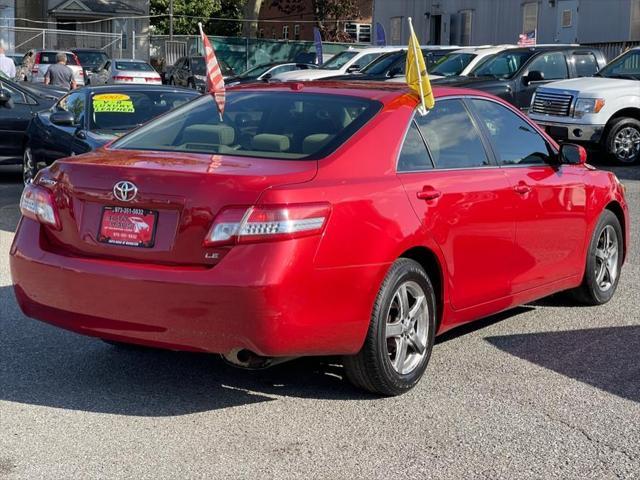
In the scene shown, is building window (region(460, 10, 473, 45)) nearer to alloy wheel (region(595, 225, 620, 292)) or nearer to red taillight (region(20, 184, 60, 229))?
alloy wheel (region(595, 225, 620, 292))

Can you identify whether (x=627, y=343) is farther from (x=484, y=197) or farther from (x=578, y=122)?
(x=578, y=122)

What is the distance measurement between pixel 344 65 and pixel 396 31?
59.8 ft

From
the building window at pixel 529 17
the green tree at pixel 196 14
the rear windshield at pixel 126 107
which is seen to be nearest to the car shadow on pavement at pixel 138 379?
the rear windshield at pixel 126 107

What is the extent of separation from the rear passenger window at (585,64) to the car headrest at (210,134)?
50.8ft

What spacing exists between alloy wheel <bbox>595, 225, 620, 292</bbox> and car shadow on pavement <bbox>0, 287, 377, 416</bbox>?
2483 mm

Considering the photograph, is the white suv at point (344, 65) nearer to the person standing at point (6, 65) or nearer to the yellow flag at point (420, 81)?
the person standing at point (6, 65)

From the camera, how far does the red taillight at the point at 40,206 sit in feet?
17.1

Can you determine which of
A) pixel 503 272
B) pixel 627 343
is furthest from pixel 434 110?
pixel 627 343

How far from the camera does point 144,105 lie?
11.6m

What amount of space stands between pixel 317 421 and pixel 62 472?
1.23m

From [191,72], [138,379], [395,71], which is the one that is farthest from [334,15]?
[138,379]

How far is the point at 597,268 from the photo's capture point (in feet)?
24.2

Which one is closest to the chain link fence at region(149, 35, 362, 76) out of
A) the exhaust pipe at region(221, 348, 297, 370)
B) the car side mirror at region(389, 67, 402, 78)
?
the car side mirror at region(389, 67, 402, 78)

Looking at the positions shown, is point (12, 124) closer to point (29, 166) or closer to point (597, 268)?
point (29, 166)
